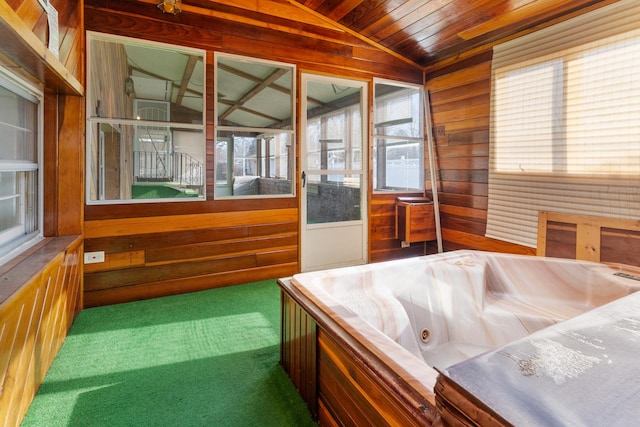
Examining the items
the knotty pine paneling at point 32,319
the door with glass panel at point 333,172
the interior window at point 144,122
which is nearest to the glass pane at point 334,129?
the door with glass panel at point 333,172

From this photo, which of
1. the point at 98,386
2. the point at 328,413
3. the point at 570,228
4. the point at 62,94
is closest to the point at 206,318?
the point at 98,386

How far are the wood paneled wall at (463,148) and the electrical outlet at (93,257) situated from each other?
→ 3.37 metres

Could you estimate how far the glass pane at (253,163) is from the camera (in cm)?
320

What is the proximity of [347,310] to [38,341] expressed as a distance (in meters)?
1.48

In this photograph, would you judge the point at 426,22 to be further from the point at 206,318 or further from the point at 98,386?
the point at 98,386

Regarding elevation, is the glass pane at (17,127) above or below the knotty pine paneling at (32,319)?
above

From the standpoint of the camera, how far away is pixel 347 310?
4.70 ft

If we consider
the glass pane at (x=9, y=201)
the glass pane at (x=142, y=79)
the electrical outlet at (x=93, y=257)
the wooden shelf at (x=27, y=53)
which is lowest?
the electrical outlet at (x=93, y=257)

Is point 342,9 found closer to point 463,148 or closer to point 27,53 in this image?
point 463,148

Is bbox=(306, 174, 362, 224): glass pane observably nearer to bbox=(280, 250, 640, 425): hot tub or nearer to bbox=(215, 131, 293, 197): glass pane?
bbox=(215, 131, 293, 197): glass pane

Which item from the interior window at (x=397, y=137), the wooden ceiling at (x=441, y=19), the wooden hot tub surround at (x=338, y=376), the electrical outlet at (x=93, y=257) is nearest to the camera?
the wooden hot tub surround at (x=338, y=376)

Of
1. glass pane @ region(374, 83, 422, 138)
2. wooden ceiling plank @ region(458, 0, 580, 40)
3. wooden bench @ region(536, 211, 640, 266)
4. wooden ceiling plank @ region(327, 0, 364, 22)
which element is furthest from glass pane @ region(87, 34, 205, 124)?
A: wooden bench @ region(536, 211, 640, 266)

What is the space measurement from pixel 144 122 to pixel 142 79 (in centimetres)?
35

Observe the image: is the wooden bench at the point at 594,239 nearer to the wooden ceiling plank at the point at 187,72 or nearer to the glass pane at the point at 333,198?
the glass pane at the point at 333,198
